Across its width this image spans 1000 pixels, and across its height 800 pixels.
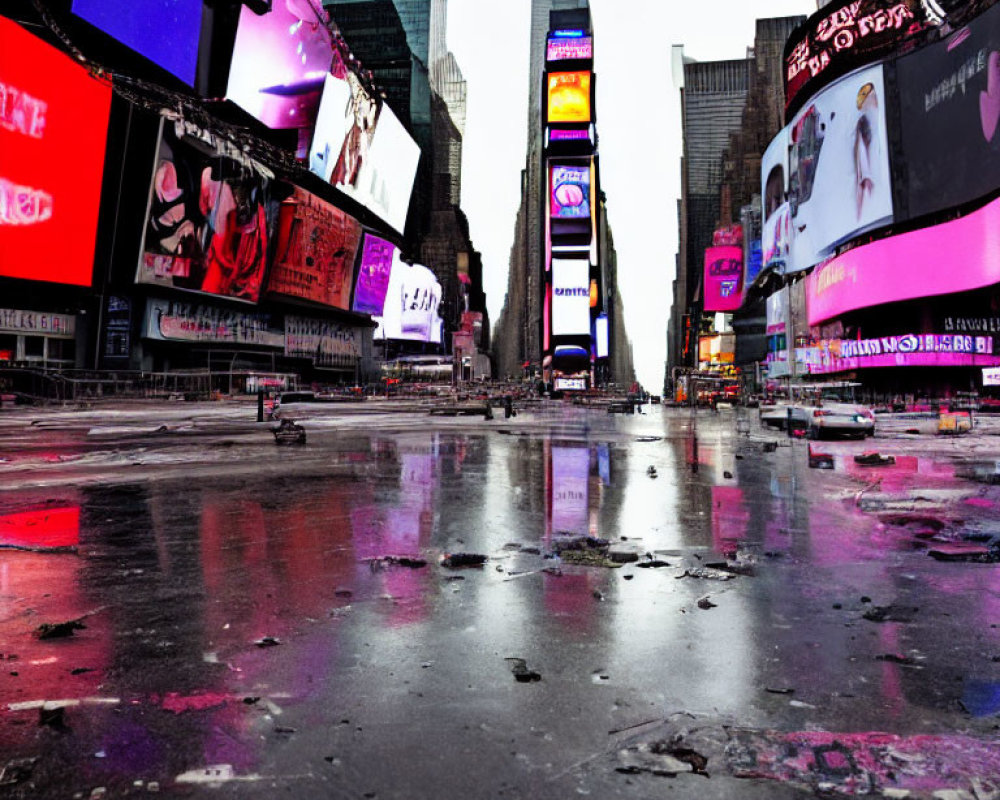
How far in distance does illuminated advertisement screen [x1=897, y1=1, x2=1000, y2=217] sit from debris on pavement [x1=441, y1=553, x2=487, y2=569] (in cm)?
5783

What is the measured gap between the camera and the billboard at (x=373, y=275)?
7631 cm

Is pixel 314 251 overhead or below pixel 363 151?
below

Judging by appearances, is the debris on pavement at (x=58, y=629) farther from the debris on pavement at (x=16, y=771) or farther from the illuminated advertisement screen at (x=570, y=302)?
the illuminated advertisement screen at (x=570, y=302)

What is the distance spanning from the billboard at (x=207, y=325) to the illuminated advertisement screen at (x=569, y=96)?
84.5 metres

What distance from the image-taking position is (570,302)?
127 meters

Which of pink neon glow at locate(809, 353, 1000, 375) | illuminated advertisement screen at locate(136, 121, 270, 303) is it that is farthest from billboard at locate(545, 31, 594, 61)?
illuminated advertisement screen at locate(136, 121, 270, 303)

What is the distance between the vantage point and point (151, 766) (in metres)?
2.30

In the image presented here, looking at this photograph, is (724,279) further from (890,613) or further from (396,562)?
(890,613)

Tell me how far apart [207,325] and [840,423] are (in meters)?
50.0

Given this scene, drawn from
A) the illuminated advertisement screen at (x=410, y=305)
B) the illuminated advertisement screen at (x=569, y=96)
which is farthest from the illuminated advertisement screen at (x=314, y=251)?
the illuminated advertisement screen at (x=569, y=96)

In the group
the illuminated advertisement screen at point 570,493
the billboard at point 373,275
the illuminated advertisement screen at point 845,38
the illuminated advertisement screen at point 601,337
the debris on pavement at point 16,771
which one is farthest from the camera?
the illuminated advertisement screen at point 601,337

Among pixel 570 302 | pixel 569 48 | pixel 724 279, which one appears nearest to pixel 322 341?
pixel 570 302

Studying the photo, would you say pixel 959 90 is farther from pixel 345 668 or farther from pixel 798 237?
pixel 345 668

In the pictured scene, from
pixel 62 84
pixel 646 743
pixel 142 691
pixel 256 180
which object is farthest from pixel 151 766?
pixel 256 180
